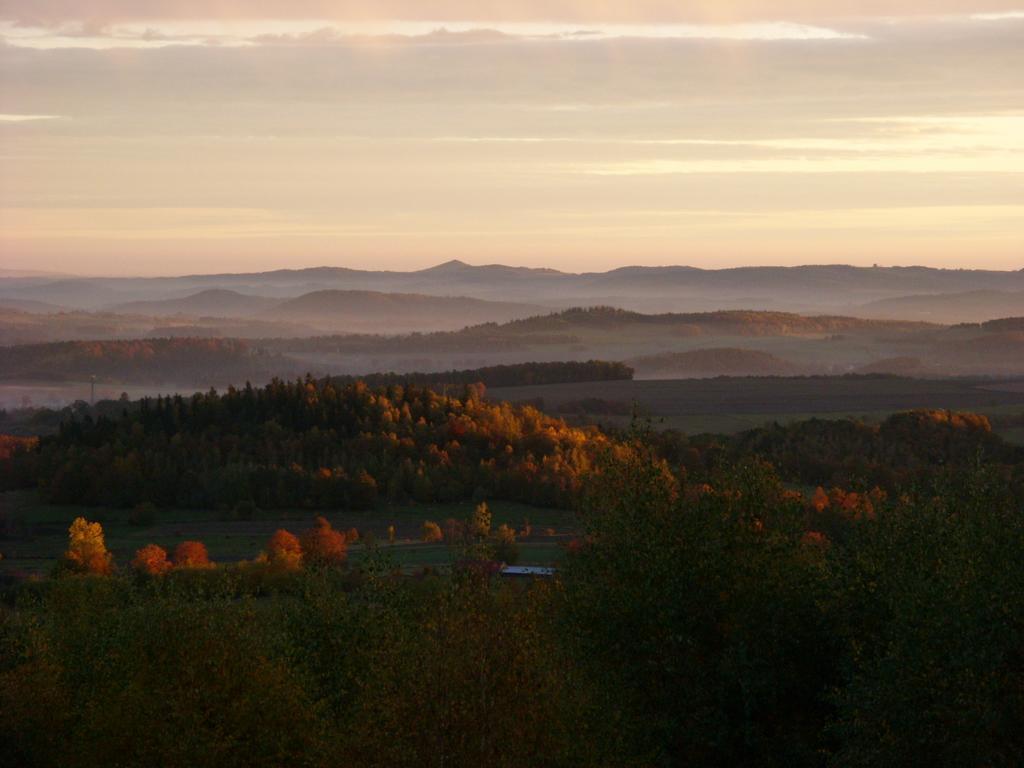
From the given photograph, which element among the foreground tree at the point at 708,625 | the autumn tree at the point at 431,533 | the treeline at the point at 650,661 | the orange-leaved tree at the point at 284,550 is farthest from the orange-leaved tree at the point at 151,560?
the foreground tree at the point at 708,625

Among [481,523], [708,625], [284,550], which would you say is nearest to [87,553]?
[284,550]

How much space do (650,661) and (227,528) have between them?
10269 cm

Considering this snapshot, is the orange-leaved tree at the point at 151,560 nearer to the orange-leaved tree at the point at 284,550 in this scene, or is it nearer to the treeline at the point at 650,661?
the orange-leaved tree at the point at 284,550

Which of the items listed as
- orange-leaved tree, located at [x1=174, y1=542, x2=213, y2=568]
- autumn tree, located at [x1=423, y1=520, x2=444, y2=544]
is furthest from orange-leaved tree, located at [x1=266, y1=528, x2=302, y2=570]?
autumn tree, located at [x1=423, y1=520, x2=444, y2=544]

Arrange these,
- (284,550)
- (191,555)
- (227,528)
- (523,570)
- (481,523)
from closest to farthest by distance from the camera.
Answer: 1. (481,523)
2. (523,570)
3. (284,550)
4. (191,555)
5. (227,528)

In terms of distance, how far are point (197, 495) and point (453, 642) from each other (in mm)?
121312

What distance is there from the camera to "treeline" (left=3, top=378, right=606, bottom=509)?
153 m

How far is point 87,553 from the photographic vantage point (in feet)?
353

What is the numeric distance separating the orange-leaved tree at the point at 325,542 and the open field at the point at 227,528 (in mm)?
1539

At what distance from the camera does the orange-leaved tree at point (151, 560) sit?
98875mm

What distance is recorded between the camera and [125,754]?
40.8m

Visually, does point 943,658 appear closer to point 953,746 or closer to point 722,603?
point 953,746

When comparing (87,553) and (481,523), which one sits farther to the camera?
(87,553)

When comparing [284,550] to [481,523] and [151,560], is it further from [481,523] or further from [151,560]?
[481,523]
